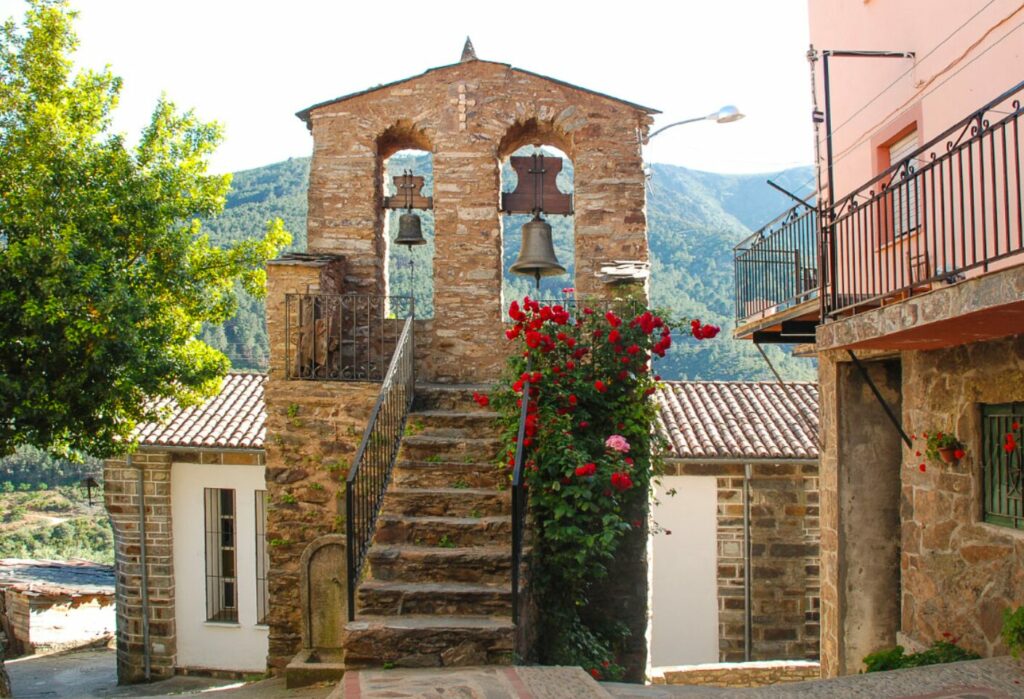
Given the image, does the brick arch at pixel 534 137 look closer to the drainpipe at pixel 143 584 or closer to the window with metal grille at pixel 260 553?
the window with metal grille at pixel 260 553

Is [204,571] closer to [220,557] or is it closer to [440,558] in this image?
[220,557]

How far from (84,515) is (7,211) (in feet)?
82.8

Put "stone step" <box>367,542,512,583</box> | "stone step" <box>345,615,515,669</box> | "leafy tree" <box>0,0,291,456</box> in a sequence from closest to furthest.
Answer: "stone step" <box>345,615,515,669</box> < "stone step" <box>367,542,512,583</box> < "leafy tree" <box>0,0,291,456</box>

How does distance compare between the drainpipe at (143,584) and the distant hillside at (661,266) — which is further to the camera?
the distant hillside at (661,266)

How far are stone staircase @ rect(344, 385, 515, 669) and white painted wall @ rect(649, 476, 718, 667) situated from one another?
6657 millimetres

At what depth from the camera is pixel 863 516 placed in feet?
25.7

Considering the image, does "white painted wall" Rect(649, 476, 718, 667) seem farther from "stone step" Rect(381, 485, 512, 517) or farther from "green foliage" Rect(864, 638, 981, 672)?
"stone step" Rect(381, 485, 512, 517)

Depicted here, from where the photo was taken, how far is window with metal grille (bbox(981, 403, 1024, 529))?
5637 millimetres

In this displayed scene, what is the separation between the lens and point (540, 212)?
9062 mm

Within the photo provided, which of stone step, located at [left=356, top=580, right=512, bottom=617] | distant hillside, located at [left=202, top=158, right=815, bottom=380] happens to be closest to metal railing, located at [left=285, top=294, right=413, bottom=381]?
stone step, located at [left=356, top=580, right=512, bottom=617]

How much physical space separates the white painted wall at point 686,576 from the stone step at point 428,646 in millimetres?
8435

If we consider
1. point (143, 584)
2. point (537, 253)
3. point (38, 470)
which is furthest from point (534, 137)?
point (38, 470)

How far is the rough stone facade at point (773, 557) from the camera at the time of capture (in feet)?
44.3

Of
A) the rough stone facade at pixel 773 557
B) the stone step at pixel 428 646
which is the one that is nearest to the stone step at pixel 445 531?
the stone step at pixel 428 646
